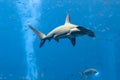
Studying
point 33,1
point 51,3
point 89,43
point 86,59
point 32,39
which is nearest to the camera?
point 33,1

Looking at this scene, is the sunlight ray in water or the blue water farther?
the blue water

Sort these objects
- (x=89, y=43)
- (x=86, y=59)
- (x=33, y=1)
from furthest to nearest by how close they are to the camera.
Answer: (x=86, y=59)
(x=89, y=43)
(x=33, y=1)

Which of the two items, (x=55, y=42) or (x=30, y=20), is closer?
(x=30, y=20)

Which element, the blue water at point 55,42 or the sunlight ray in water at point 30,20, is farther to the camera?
the blue water at point 55,42

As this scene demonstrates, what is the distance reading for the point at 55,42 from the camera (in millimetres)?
26391

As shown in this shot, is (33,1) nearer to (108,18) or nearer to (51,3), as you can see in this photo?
(51,3)

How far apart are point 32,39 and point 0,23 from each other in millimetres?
2410

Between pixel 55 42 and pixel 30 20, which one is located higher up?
pixel 55 42

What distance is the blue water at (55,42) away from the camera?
21.5 metres

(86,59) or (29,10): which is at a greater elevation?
(86,59)

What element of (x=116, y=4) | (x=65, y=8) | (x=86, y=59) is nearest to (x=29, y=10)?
(x=65, y=8)

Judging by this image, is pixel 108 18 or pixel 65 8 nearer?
pixel 65 8

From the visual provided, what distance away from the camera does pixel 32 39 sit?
931 inches

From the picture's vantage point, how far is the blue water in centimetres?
2152
